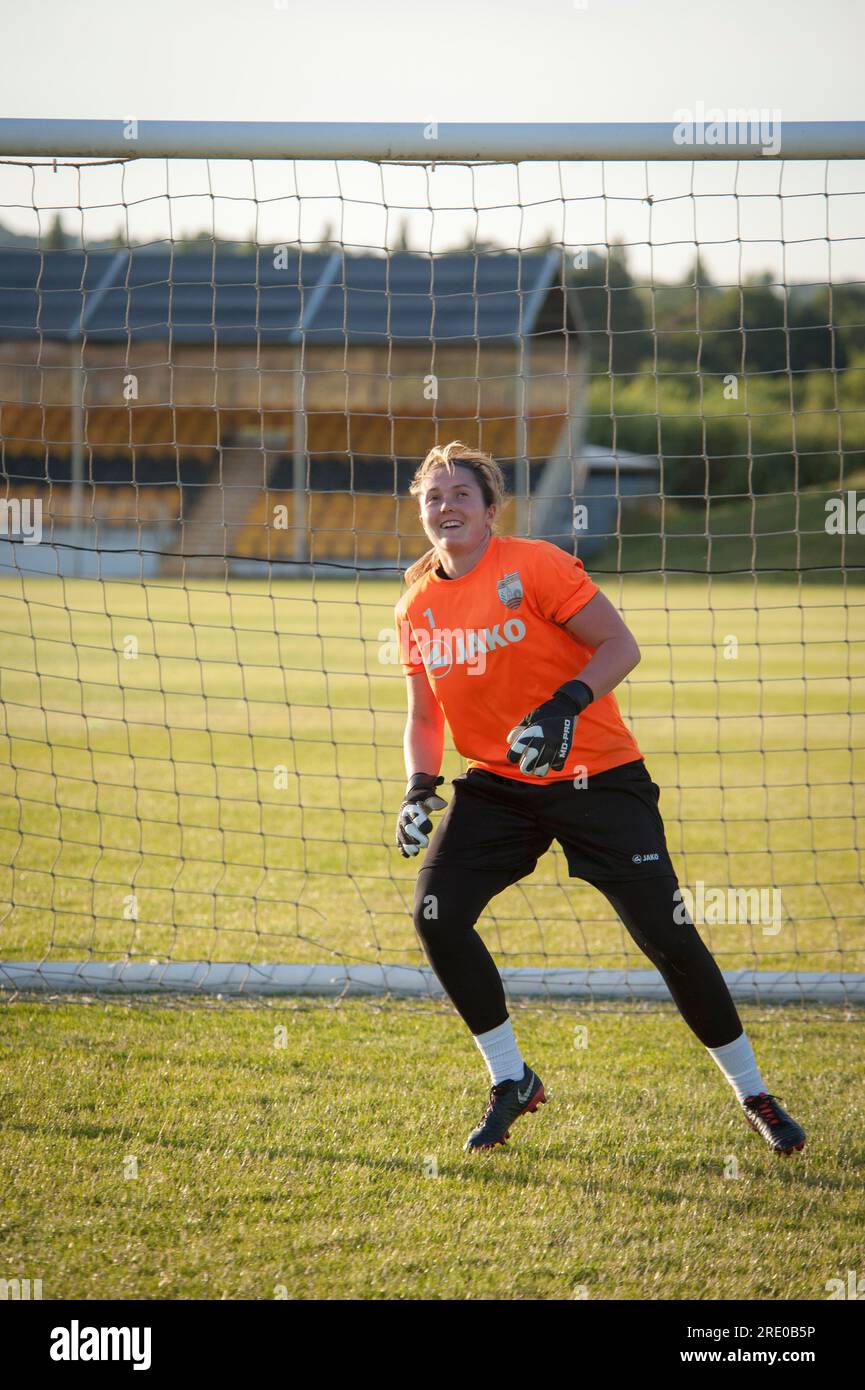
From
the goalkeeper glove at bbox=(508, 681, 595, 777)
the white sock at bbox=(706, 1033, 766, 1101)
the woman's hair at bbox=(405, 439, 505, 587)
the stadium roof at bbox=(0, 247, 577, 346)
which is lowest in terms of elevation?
the white sock at bbox=(706, 1033, 766, 1101)

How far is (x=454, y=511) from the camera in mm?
3496

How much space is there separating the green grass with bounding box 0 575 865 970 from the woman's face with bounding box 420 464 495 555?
170 cm

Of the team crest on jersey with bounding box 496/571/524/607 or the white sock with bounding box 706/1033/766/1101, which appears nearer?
the team crest on jersey with bounding box 496/571/524/607

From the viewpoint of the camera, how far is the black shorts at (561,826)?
3.41 meters

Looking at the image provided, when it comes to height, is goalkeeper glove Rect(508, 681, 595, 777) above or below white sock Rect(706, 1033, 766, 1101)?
above

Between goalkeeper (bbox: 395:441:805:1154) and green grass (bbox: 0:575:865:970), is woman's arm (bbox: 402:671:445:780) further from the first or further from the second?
green grass (bbox: 0:575:865:970)

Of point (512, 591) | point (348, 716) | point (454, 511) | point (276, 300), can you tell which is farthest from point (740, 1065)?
point (276, 300)

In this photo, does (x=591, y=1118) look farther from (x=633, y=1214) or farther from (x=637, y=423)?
(x=637, y=423)

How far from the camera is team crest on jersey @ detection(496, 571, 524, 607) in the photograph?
11.2 ft

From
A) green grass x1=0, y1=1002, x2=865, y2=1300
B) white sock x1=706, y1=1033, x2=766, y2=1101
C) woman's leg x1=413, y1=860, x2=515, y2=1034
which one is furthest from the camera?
white sock x1=706, y1=1033, x2=766, y2=1101

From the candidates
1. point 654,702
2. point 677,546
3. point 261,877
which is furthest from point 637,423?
point 261,877

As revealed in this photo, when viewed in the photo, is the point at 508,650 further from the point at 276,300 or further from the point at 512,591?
the point at 276,300

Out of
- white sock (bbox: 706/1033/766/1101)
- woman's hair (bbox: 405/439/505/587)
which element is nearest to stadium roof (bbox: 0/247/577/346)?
woman's hair (bbox: 405/439/505/587)

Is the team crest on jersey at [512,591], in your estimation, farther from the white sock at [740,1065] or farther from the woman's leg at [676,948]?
the white sock at [740,1065]
